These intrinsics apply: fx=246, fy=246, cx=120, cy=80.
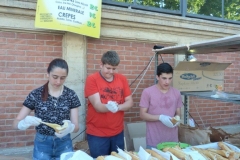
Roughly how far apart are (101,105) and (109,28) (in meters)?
1.94

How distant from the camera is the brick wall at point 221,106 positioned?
16.6 ft

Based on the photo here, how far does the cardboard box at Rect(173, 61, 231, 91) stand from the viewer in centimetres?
369

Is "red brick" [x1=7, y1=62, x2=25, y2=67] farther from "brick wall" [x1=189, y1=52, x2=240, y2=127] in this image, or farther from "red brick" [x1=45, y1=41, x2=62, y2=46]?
"brick wall" [x1=189, y1=52, x2=240, y2=127]

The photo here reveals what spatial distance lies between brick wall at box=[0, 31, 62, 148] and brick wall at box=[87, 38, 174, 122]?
72 centimetres

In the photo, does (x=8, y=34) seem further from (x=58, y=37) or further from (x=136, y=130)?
(x=136, y=130)

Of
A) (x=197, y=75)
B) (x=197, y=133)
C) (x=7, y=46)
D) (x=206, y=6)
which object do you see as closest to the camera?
(x=197, y=133)

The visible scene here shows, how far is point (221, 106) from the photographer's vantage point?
535 cm

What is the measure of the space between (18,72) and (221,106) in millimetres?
4163

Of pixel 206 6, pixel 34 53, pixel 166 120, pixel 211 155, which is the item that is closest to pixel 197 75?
pixel 166 120

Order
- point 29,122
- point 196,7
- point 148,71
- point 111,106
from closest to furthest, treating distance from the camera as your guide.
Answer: point 29,122 < point 111,106 < point 148,71 < point 196,7

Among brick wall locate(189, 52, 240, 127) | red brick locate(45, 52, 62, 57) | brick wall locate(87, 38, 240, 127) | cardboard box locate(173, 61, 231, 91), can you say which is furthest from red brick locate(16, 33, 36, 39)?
brick wall locate(189, 52, 240, 127)

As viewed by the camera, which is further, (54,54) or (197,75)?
(197,75)

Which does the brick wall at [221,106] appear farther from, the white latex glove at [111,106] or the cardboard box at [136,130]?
the white latex glove at [111,106]

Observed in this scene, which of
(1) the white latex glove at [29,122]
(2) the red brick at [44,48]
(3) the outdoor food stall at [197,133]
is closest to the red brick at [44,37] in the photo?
(2) the red brick at [44,48]
